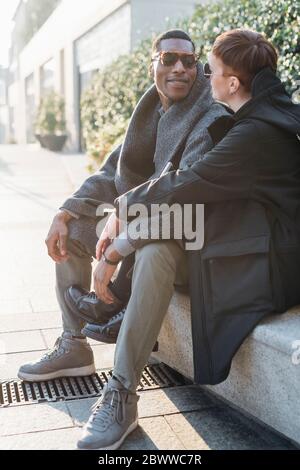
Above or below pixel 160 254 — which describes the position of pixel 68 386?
below

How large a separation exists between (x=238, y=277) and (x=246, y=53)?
91 cm

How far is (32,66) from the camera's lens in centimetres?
3061

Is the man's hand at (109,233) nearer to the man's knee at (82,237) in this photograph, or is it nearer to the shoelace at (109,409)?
the man's knee at (82,237)

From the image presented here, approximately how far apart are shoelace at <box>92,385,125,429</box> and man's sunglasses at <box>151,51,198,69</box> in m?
1.60

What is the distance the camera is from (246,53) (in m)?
2.51

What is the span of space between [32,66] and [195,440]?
3019 cm

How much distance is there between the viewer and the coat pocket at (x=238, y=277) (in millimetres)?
2428

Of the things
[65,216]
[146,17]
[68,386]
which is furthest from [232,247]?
[146,17]

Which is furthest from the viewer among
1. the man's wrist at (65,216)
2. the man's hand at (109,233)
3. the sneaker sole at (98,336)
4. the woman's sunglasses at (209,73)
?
the man's wrist at (65,216)

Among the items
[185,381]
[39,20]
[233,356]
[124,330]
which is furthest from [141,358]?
[39,20]

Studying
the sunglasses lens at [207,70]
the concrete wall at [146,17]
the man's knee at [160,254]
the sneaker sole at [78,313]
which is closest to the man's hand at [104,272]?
the man's knee at [160,254]

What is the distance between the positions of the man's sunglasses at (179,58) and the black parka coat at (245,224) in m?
0.65

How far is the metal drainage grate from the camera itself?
292 cm

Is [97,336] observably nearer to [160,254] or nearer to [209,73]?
[160,254]
